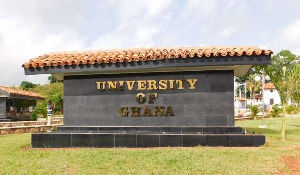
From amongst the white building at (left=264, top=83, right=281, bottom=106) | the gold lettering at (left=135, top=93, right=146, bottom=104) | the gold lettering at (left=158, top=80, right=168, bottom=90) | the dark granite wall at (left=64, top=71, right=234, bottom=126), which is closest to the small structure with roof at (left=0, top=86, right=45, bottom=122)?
the dark granite wall at (left=64, top=71, right=234, bottom=126)

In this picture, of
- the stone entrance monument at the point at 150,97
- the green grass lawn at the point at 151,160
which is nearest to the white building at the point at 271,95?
the stone entrance monument at the point at 150,97

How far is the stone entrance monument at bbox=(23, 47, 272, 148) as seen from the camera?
387 inches

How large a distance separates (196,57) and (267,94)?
83695mm

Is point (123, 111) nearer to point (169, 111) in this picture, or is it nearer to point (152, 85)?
point (152, 85)

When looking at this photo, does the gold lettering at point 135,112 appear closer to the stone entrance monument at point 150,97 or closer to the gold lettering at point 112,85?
the stone entrance monument at point 150,97

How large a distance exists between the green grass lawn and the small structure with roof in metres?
17.2

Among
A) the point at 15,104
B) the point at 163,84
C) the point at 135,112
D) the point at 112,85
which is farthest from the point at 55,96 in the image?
the point at 163,84

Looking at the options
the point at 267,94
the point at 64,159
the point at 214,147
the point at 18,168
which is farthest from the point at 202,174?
the point at 267,94

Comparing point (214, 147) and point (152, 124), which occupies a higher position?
point (152, 124)

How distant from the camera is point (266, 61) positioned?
31.8 ft

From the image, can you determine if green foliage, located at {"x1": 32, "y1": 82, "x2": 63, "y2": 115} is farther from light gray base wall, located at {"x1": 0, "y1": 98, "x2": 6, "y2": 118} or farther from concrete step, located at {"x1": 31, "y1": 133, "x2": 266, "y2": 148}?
concrete step, located at {"x1": 31, "y1": 133, "x2": 266, "y2": 148}

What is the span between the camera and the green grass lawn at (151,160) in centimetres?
700

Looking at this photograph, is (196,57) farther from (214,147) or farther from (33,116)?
(33,116)

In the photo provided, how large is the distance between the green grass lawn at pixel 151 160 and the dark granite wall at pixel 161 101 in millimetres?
1586
